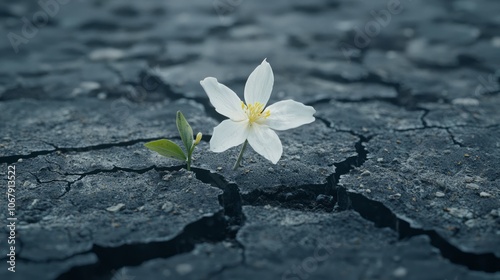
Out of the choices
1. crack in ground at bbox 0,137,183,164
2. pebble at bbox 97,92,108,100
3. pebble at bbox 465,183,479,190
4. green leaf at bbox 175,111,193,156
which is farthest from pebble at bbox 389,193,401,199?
pebble at bbox 97,92,108,100

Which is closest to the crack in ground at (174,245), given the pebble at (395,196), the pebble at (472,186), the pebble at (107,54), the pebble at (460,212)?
the pebble at (395,196)

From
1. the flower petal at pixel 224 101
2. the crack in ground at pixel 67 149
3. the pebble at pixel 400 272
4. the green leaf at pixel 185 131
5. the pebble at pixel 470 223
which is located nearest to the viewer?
the pebble at pixel 400 272

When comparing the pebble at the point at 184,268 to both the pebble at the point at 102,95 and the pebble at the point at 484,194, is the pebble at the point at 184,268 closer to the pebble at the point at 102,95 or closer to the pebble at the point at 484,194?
the pebble at the point at 484,194

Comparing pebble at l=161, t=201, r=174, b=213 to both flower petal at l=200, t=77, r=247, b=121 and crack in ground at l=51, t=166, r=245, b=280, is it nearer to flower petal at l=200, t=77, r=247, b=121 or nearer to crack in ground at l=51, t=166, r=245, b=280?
crack in ground at l=51, t=166, r=245, b=280

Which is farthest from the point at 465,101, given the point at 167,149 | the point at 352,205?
the point at 167,149

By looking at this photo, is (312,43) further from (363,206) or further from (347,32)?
(363,206)

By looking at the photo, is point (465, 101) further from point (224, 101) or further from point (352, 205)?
point (224, 101)
